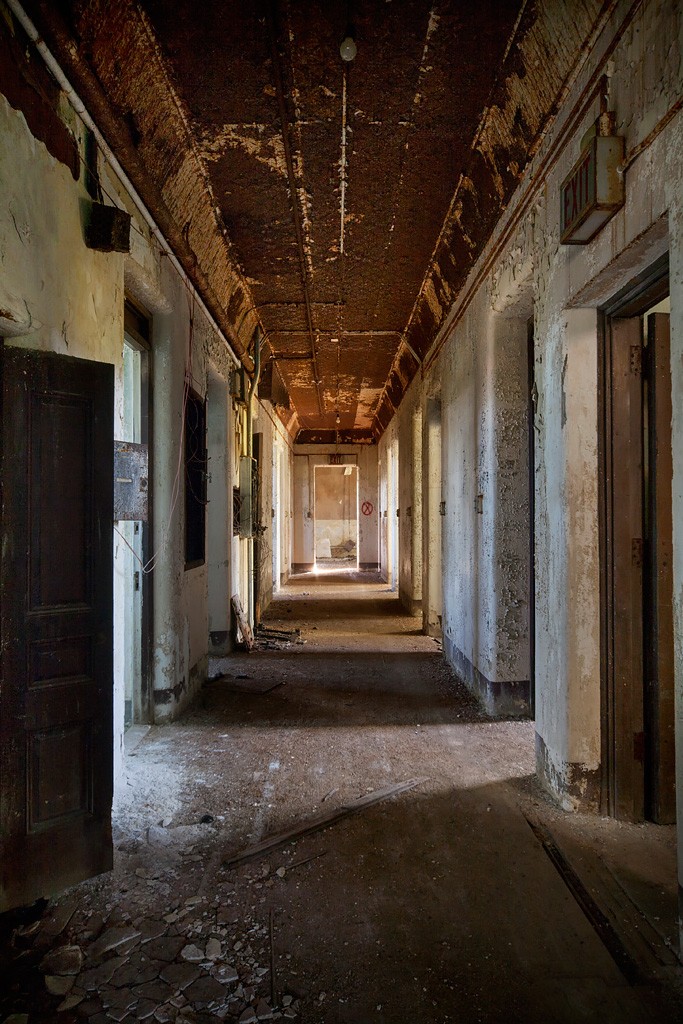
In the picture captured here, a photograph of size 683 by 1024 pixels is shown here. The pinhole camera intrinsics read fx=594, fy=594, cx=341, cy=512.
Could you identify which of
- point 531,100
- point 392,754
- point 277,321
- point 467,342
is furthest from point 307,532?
point 531,100

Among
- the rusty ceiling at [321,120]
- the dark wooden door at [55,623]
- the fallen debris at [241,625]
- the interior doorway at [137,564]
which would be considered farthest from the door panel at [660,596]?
the fallen debris at [241,625]

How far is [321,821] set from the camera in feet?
9.50

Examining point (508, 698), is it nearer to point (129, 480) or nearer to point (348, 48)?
point (129, 480)

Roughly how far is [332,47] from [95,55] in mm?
1123

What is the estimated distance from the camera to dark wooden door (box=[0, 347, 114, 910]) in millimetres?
2219

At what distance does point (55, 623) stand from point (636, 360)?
9.40 ft

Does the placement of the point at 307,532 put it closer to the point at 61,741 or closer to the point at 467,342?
the point at 467,342

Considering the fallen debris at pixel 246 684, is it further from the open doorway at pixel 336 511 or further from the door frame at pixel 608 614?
the open doorway at pixel 336 511

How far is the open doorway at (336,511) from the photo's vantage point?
23750 mm

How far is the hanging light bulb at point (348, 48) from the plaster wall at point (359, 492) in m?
13.3

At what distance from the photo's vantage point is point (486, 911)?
2.21 metres

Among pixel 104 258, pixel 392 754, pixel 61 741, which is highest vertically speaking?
pixel 104 258

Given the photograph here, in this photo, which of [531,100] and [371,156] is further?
[371,156]

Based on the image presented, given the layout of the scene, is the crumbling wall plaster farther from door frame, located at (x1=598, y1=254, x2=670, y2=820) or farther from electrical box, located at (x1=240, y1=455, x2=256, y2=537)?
electrical box, located at (x1=240, y1=455, x2=256, y2=537)
